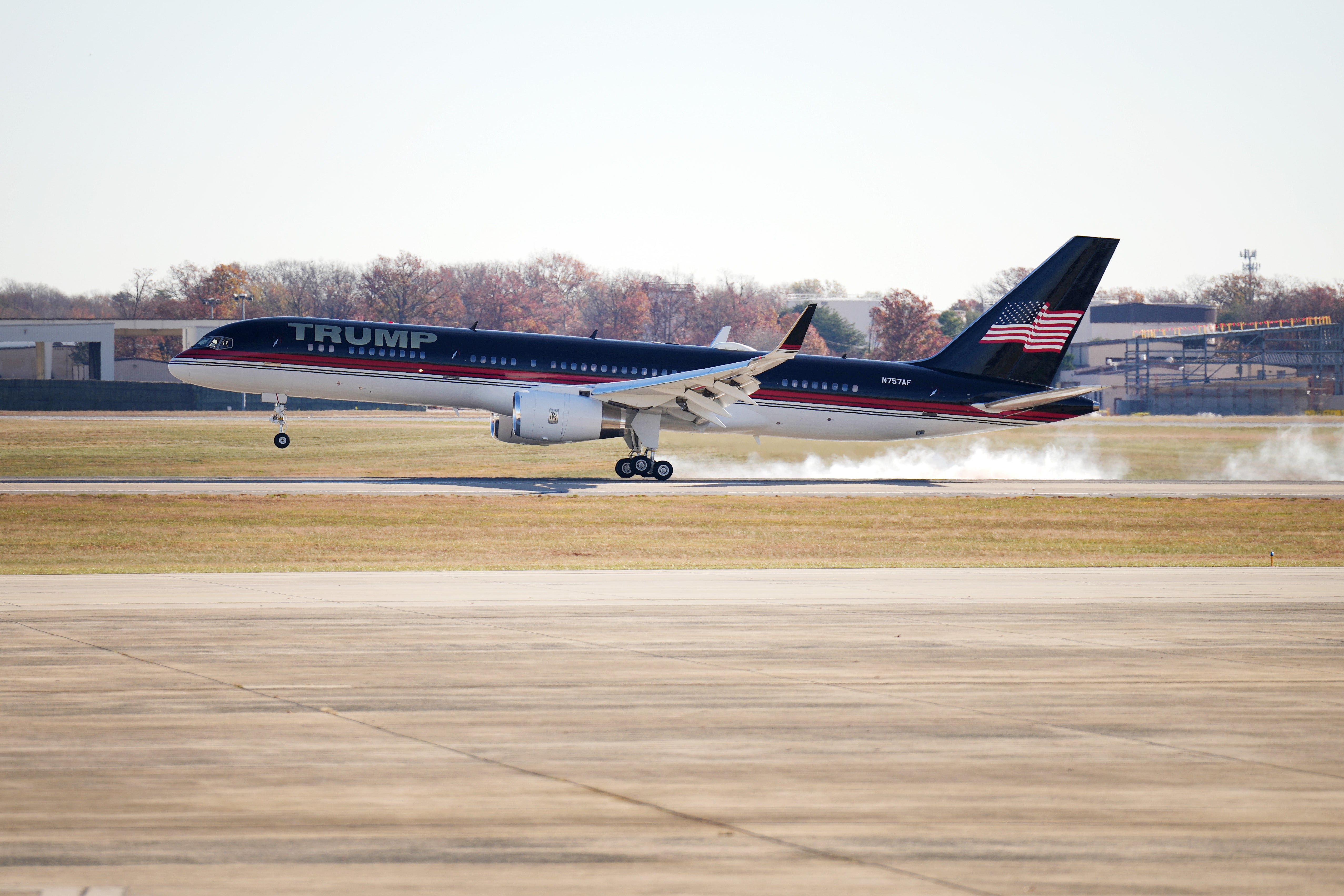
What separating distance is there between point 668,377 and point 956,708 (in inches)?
1102

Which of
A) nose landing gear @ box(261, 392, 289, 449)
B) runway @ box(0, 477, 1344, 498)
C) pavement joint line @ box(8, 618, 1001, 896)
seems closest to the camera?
pavement joint line @ box(8, 618, 1001, 896)

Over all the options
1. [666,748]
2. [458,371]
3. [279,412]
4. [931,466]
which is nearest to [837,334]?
[931,466]

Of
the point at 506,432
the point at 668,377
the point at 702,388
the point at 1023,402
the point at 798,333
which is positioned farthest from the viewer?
the point at 1023,402

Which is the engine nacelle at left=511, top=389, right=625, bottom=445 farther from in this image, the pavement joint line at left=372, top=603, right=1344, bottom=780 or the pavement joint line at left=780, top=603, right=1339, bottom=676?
the pavement joint line at left=372, top=603, right=1344, bottom=780

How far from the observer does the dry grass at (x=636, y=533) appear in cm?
2434

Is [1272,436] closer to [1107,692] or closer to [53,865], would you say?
[1107,692]

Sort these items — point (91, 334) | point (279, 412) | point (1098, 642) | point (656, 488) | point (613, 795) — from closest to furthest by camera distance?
point (613, 795) → point (1098, 642) → point (656, 488) → point (279, 412) → point (91, 334)

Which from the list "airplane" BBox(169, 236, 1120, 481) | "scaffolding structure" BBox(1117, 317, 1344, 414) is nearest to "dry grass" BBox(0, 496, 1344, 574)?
"airplane" BBox(169, 236, 1120, 481)

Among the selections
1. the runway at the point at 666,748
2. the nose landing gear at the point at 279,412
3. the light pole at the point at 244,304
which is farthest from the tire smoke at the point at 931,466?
the runway at the point at 666,748

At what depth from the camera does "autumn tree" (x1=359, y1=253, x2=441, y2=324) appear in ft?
445

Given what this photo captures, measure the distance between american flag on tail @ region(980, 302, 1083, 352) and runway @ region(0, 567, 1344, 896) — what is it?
89.4 ft

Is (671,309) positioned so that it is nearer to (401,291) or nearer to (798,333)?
(401,291)

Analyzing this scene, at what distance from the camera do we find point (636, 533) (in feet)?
94.5

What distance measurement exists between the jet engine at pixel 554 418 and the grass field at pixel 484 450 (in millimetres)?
7627
